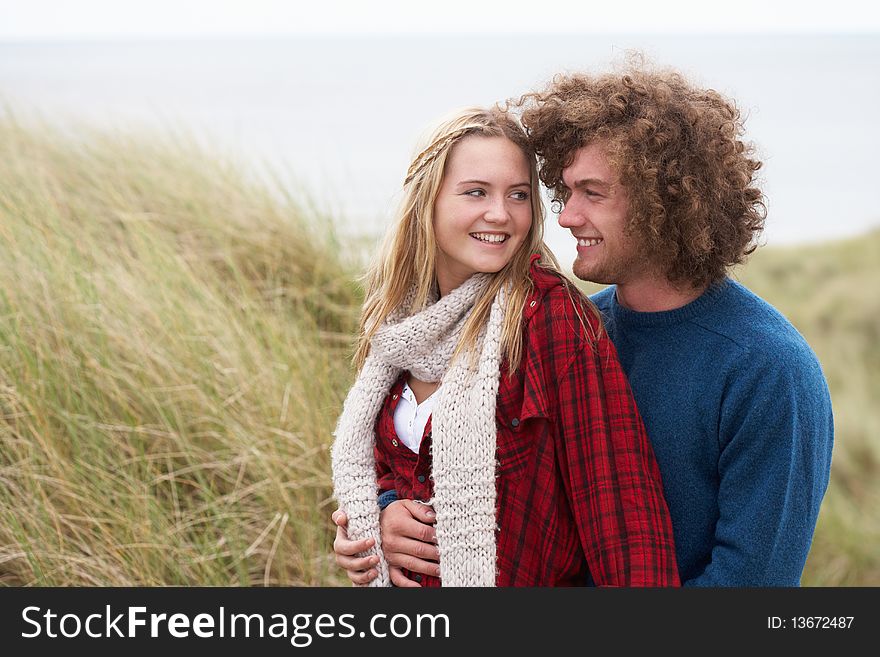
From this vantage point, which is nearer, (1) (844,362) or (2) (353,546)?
(2) (353,546)

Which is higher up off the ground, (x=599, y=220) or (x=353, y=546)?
(x=599, y=220)

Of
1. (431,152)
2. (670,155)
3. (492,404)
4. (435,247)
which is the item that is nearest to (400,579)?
(492,404)

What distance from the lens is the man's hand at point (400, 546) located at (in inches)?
94.7

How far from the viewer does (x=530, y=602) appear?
2.33 meters

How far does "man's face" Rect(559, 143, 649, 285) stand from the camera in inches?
92.2

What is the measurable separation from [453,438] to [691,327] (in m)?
0.65

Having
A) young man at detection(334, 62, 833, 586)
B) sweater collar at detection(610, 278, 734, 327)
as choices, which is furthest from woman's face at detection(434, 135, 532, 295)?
sweater collar at detection(610, 278, 734, 327)

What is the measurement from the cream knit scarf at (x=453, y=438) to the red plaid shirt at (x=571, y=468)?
0.17 ft

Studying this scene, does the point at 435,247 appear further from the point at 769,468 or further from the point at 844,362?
the point at 844,362

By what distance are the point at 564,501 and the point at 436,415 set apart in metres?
0.38

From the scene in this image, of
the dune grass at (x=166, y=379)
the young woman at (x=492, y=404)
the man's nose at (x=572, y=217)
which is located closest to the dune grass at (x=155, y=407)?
the dune grass at (x=166, y=379)

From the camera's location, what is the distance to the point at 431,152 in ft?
8.00

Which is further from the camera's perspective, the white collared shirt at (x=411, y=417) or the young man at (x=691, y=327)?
the white collared shirt at (x=411, y=417)

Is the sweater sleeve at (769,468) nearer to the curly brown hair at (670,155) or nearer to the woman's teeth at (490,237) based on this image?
the curly brown hair at (670,155)
